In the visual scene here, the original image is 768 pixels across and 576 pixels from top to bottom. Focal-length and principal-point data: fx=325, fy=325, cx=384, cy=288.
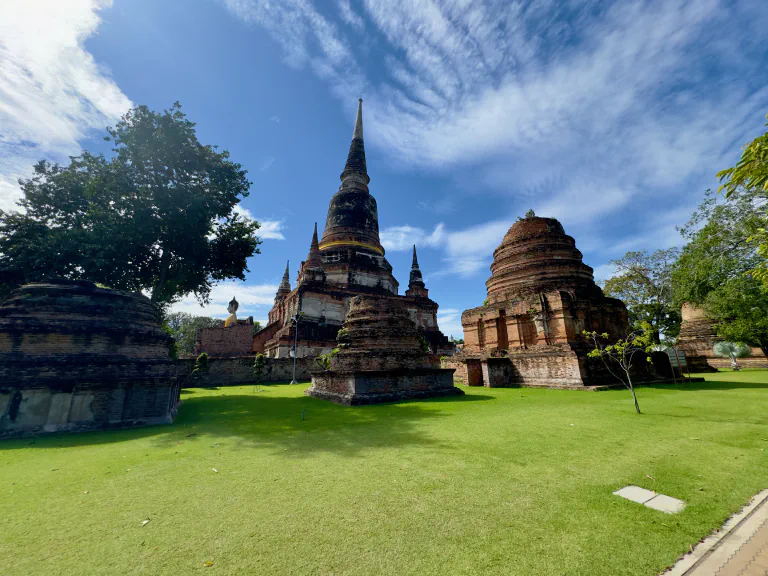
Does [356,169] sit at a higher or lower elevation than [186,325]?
higher

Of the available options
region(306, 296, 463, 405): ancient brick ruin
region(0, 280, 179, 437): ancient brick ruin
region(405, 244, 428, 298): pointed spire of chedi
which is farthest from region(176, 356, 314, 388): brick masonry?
region(405, 244, 428, 298): pointed spire of chedi

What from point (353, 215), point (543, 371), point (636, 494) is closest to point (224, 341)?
point (353, 215)

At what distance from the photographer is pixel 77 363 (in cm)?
732

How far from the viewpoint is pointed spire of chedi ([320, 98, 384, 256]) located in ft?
104

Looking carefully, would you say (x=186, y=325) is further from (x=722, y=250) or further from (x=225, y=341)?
(x=722, y=250)

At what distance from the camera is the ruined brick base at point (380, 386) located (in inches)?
385

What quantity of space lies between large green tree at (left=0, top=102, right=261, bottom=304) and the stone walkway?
1513 centimetres

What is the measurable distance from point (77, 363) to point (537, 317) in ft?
52.9

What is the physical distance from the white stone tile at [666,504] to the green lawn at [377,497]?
11cm

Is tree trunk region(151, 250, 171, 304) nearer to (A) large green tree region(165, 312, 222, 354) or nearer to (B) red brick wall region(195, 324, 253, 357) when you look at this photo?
(B) red brick wall region(195, 324, 253, 357)

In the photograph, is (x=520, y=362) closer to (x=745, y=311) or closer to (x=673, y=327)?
(x=745, y=311)

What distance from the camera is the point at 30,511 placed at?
3.12 meters

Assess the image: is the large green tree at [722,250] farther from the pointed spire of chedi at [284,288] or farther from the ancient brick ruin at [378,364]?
the pointed spire of chedi at [284,288]

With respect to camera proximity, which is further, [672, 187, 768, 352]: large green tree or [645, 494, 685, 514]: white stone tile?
[672, 187, 768, 352]: large green tree
